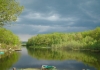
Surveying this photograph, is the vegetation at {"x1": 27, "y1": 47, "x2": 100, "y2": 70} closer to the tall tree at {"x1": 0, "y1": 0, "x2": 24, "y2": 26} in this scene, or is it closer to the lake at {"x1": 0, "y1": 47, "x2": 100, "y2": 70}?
the lake at {"x1": 0, "y1": 47, "x2": 100, "y2": 70}

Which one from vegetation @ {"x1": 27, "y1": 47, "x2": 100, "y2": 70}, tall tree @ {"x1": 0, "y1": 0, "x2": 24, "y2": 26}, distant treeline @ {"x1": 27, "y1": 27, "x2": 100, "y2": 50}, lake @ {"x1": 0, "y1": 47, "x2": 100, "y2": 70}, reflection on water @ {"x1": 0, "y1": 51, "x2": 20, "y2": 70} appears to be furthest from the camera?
distant treeline @ {"x1": 27, "y1": 27, "x2": 100, "y2": 50}

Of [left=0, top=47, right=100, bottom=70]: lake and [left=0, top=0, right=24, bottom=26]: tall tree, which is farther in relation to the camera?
[left=0, top=47, right=100, bottom=70]: lake

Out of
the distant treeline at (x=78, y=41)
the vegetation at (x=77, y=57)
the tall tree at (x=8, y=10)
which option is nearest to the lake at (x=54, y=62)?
the vegetation at (x=77, y=57)

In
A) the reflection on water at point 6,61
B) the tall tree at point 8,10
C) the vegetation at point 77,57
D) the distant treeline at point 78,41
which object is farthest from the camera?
the distant treeline at point 78,41

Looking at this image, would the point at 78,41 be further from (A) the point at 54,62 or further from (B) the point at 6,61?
(B) the point at 6,61

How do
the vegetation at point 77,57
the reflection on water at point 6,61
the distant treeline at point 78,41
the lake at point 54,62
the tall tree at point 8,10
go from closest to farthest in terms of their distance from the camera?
the tall tree at point 8,10
the reflection on water at point 6,61
the lake at point 54,62
the vegetation at point 77,57
the distant treeline at point 78,41

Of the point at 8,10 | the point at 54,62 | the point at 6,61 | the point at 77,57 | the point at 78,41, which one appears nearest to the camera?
the point at 8,10

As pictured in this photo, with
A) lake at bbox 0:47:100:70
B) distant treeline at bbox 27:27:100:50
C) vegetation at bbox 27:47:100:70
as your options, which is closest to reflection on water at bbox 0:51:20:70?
lake at bbox 0:47:100:70

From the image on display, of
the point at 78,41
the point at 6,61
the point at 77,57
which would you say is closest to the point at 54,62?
the point at 6,61

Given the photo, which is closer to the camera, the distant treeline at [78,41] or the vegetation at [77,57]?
the vegetation at [77,57]

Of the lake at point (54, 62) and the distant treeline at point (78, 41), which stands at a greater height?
the distant treeline at point (78, 41)

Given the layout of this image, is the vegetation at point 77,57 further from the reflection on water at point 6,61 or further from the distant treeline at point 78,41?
the distant treeline at point 78,41

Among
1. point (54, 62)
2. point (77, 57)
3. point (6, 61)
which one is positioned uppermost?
point (6, 61)

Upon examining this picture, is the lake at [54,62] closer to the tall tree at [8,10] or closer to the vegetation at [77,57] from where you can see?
the vegetation at [77,57]
